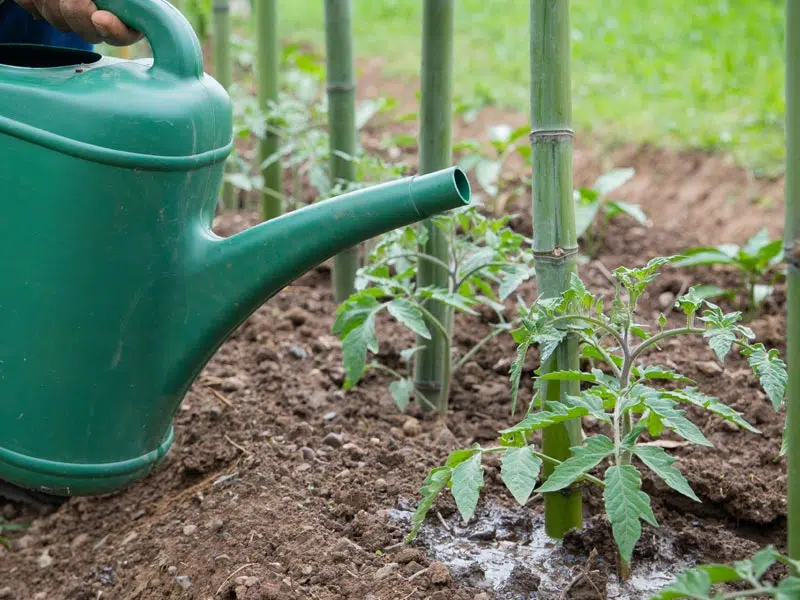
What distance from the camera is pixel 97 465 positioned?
140cm

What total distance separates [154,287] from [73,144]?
0.70 feet

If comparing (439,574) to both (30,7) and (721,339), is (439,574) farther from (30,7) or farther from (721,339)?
(30,7)

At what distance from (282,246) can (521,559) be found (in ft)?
1.85

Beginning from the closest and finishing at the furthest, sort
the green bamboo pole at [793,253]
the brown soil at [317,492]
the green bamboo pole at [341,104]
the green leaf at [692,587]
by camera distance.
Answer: the green leaf at [692,587], the green bamboo pole at [793,253], the brown soil at [317,492], the green bamboo pole at [341,104]

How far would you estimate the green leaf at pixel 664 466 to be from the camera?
113cm

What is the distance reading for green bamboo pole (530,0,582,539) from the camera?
4.32 ft

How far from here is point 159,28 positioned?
1301 millimetres

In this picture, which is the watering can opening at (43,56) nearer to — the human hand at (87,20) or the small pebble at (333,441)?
the human hand at (87,20)

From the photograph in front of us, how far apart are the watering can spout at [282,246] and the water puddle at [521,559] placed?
41 centimetres

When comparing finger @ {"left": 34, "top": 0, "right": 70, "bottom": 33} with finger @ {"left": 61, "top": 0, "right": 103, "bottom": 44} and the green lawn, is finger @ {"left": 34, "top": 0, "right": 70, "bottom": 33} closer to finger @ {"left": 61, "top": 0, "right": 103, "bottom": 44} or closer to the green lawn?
finger @ {"left": 61, "top": 0, "right": 103, "bottom": 44}

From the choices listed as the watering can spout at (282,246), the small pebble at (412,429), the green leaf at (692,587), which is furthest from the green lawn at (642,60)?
the green leaf at (692,587)

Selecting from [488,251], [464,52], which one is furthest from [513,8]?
[488,251]

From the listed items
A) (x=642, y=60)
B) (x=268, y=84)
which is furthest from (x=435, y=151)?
(x=642, y=60)

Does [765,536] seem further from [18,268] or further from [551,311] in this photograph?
[18,268]
